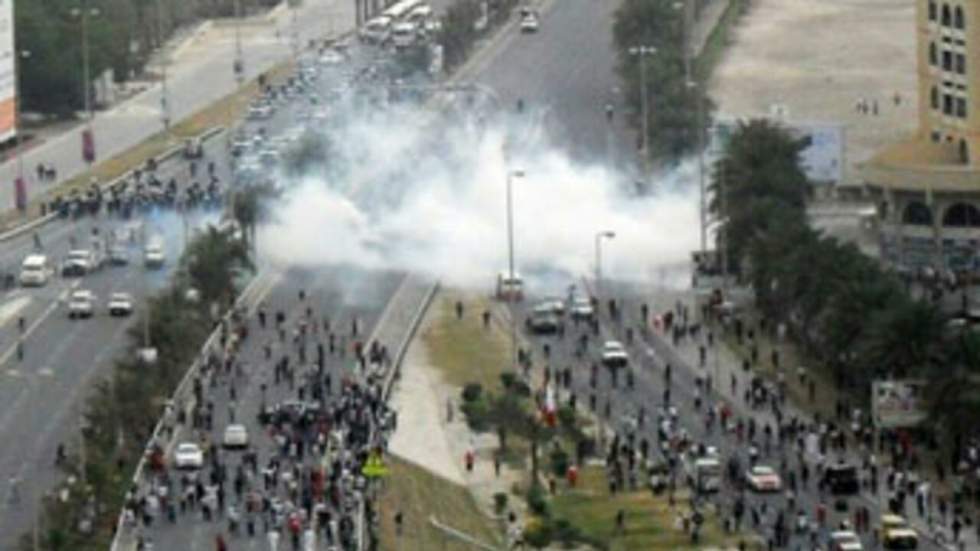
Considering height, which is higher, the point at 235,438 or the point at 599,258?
the point at 599,258

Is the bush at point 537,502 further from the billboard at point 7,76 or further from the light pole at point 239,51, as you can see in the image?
the light pole at point 239,51

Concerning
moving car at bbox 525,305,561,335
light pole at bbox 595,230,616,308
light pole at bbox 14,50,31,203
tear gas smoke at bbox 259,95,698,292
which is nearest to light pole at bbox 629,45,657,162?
tear gas smoke at bbox 259,95,698,292

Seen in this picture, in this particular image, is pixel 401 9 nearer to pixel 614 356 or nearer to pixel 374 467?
pixel 614 356

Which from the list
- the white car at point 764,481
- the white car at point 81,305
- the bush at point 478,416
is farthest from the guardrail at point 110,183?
the white car at point 764,481

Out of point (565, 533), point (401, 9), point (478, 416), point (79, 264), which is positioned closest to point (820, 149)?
point (79, 264)

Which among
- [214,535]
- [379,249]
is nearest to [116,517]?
[214,535]
